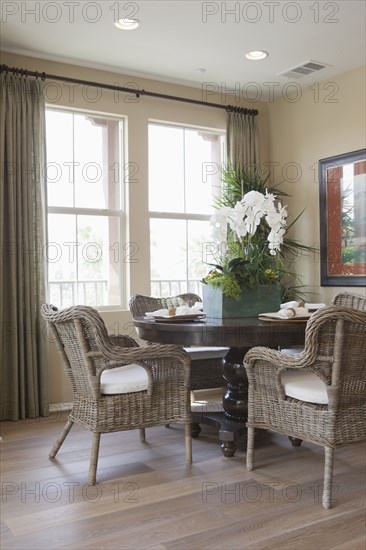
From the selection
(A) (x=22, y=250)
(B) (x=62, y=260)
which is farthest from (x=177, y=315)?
(B) (x=62, y=260)

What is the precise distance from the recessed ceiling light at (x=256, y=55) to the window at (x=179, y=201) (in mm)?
963

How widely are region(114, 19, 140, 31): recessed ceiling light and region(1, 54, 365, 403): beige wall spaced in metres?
0.81

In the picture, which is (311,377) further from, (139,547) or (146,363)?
(139,547)

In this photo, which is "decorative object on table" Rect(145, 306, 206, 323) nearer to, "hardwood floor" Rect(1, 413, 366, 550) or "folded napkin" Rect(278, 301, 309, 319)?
"folded napkin" Rect(278, 301, 309, 319)

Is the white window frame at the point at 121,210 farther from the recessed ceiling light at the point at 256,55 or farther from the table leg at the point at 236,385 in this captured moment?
the table leg at the point at 236,385

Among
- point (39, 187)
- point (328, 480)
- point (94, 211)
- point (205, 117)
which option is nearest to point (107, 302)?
point (94, 211)

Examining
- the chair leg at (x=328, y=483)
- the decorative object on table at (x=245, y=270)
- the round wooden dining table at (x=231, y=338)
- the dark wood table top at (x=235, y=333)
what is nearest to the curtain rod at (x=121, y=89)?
the decorative object on table at (x=245, y=270)

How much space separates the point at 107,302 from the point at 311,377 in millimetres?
2420

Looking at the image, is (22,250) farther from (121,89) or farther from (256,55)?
(256,55)

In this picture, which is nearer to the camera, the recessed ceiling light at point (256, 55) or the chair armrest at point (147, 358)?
the chair armrest at point (147, 358)

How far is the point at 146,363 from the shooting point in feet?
9.57

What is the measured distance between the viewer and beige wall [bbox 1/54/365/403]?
4645 mm

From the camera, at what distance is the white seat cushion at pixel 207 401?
440 cm

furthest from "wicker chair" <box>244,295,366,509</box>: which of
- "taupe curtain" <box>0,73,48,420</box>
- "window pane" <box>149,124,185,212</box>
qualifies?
"window pane" <box>149,124,185,212</box>
